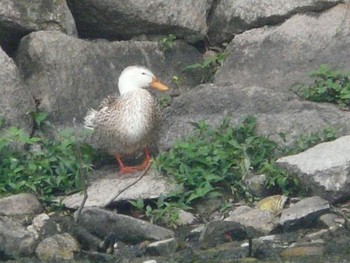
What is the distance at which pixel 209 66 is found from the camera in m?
14.0

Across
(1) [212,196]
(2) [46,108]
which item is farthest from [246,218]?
(2) [46,108]

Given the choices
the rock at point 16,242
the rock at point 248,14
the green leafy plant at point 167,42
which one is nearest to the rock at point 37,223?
the rock at point 16,242

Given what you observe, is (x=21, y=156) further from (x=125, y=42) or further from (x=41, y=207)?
(x=125, y=42)

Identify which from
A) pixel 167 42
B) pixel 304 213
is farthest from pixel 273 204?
pixel 167 42

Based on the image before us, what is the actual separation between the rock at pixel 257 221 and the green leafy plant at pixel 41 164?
4.29ft

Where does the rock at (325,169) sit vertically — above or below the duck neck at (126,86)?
below

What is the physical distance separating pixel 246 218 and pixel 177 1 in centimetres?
292

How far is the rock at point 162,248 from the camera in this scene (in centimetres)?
1101

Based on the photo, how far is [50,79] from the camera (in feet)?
43.5

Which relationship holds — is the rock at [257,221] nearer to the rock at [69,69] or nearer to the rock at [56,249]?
the rock at [56,249]

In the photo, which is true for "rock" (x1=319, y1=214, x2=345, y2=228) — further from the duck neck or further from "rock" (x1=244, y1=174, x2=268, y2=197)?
the duck neck

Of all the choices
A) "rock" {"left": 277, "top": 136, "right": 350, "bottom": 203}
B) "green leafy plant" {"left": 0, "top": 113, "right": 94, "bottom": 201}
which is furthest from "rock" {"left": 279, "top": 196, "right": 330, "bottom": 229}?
"green leafy plant" {"left": 0, "top": 113, "right": 94, "bottom": 201}

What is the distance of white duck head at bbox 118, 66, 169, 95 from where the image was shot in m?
13.0

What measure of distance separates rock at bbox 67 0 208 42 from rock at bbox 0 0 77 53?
350 mm
